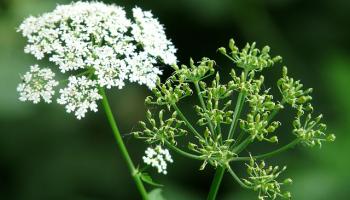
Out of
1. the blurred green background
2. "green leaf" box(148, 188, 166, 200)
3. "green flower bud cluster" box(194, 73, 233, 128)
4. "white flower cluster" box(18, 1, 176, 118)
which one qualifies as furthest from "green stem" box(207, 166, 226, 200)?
the blurred green background

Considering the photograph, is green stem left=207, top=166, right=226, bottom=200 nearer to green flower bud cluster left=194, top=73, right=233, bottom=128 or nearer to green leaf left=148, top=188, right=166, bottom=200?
green flower bud cluster left=194, top=73, right=233, bottom=128

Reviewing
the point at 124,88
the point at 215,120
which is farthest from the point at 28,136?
the point at 215,120

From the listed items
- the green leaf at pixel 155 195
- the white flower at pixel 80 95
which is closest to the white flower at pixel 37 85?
the white flower at pixel 80 95

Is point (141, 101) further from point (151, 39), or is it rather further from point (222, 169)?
point (222, 169)

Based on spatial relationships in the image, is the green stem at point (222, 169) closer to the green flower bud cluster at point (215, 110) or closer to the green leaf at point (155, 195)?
the green flower bud cluster at point (215, 110)
